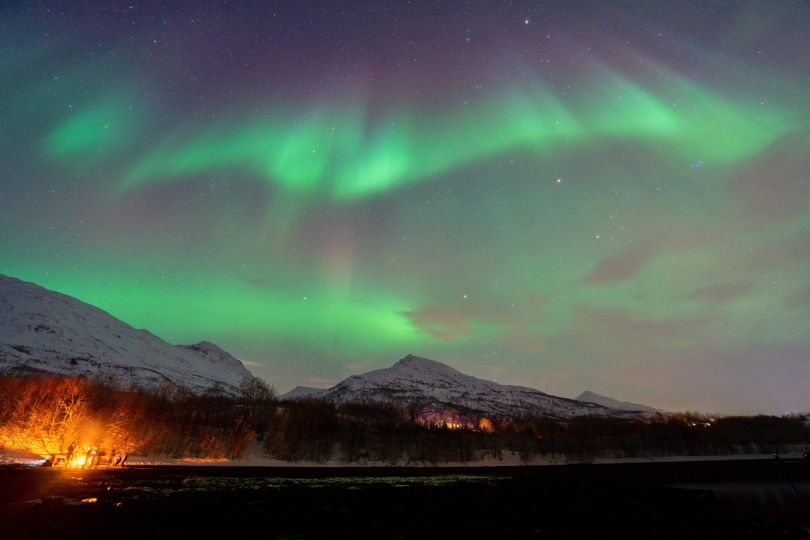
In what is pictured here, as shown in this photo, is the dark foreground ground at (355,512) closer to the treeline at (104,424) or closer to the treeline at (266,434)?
the treeline at (104,424)

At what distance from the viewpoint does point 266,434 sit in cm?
12875

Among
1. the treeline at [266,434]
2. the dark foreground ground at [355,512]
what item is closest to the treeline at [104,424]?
the treeline at [266,434]

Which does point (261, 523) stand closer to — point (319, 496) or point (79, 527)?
point (79, 527)

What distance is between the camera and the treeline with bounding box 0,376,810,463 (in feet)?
265

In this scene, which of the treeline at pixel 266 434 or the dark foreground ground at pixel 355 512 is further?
the treeline at pixel 266 434

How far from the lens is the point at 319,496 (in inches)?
1547

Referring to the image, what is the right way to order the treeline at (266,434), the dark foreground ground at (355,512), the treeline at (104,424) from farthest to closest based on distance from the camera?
the treeline at (266,434) < the treeline at (104,424) < the dark foreground ground at (355,512)

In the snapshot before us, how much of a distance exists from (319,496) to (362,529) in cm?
1572

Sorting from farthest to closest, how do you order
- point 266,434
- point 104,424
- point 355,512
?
point 266,434, point 104,424, point 355,512

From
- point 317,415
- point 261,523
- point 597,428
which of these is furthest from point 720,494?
point 597,428

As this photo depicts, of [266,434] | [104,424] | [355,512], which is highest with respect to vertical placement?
[266,434]

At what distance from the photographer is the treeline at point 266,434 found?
8075 centimetres

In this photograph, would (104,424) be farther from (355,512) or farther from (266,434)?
(355,512)

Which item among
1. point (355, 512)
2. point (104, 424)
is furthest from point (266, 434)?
point (355, 512)
